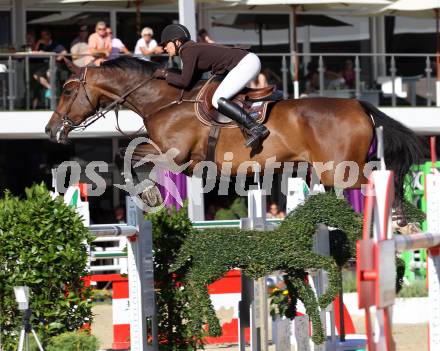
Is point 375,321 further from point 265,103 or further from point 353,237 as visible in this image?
point 265,103

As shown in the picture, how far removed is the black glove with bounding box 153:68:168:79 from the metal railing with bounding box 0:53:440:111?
5.70 metres

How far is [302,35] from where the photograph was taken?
18234 mm

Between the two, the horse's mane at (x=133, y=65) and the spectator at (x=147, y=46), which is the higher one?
the spectator at (x=147, y=46)

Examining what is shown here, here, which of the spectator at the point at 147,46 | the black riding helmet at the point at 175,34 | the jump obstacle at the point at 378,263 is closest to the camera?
the jump obstacle at the point at 378,263

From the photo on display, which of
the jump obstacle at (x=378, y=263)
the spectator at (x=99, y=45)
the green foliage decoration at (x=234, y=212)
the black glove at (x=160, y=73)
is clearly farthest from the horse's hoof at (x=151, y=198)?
the spectator at (x=99, y=45)

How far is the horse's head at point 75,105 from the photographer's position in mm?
8539

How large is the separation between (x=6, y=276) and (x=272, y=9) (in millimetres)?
13195

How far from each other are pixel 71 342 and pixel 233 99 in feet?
11.3

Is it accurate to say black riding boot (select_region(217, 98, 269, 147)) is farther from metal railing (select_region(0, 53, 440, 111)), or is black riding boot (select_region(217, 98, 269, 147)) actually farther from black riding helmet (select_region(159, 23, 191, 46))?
metal railing (select_region(0, 53, 440, 111))

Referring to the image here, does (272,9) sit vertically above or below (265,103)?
above

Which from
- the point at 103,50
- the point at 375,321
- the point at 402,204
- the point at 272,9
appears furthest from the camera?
the point at 272,9

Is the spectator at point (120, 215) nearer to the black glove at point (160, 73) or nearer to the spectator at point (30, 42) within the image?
the spectator at point (30, 42)

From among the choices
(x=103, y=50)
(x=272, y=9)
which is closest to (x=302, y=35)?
(x=272, y=9)

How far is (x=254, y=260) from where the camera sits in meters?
6.07
